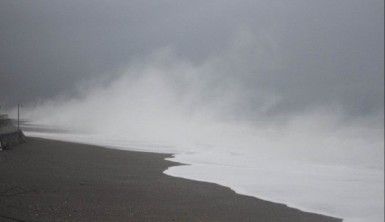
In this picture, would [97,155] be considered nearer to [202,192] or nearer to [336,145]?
[202,192]

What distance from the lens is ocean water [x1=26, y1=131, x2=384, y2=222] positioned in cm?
1349

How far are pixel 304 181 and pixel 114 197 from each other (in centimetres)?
894

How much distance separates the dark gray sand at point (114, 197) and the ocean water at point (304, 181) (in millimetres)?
987

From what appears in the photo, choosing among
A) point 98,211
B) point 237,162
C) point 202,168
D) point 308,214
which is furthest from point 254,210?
point 237,162

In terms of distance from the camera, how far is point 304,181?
1873 centimetres

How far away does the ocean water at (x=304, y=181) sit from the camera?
1349 cm

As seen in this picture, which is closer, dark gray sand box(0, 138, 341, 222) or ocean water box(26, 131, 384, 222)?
dark gray sand box(0, 138, 341, 222)

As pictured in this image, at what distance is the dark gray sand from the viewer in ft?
35.4

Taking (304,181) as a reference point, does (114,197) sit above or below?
above

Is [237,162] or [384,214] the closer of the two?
[384,214]

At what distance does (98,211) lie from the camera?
36.2 feet

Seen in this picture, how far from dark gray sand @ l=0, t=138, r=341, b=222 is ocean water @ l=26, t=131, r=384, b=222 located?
3.24 feet

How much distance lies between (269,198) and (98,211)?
20.0 feet

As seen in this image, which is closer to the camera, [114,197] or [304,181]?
[114,197]
